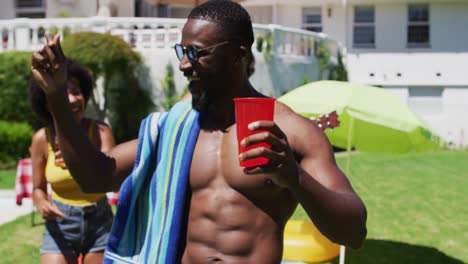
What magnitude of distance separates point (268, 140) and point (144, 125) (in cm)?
106

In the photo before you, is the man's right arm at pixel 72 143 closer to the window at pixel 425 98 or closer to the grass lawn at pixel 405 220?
the grass lawn at pixel 405 220

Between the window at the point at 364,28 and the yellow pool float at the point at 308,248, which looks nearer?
the yellow pool float at the point at 308,248

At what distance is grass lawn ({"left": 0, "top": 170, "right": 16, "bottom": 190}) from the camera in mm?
11805

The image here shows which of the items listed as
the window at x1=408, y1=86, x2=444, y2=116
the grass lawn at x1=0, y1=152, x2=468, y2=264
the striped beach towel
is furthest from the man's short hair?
the window at x1=408, y1=86, x2=444, y2=116

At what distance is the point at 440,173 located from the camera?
575 inches

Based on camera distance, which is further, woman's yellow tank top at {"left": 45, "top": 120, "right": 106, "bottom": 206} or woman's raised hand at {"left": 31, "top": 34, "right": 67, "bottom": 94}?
woman's yellow tank top at {"left": 45, "top": 120, "right": 106, "bottom": 206}

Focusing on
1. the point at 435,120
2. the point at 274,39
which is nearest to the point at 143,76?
the point at 274,39

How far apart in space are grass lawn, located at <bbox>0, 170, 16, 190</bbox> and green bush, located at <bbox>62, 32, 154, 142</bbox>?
2.73 meters

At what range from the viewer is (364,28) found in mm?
23250

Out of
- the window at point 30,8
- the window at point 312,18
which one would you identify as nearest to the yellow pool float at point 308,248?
the window at point 312,18

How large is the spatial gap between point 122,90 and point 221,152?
43.5ft

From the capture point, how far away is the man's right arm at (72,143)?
2363mm

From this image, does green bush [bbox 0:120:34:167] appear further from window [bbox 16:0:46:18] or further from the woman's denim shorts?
the woman's denim shorts

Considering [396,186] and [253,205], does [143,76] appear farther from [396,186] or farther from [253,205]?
[253,205]
